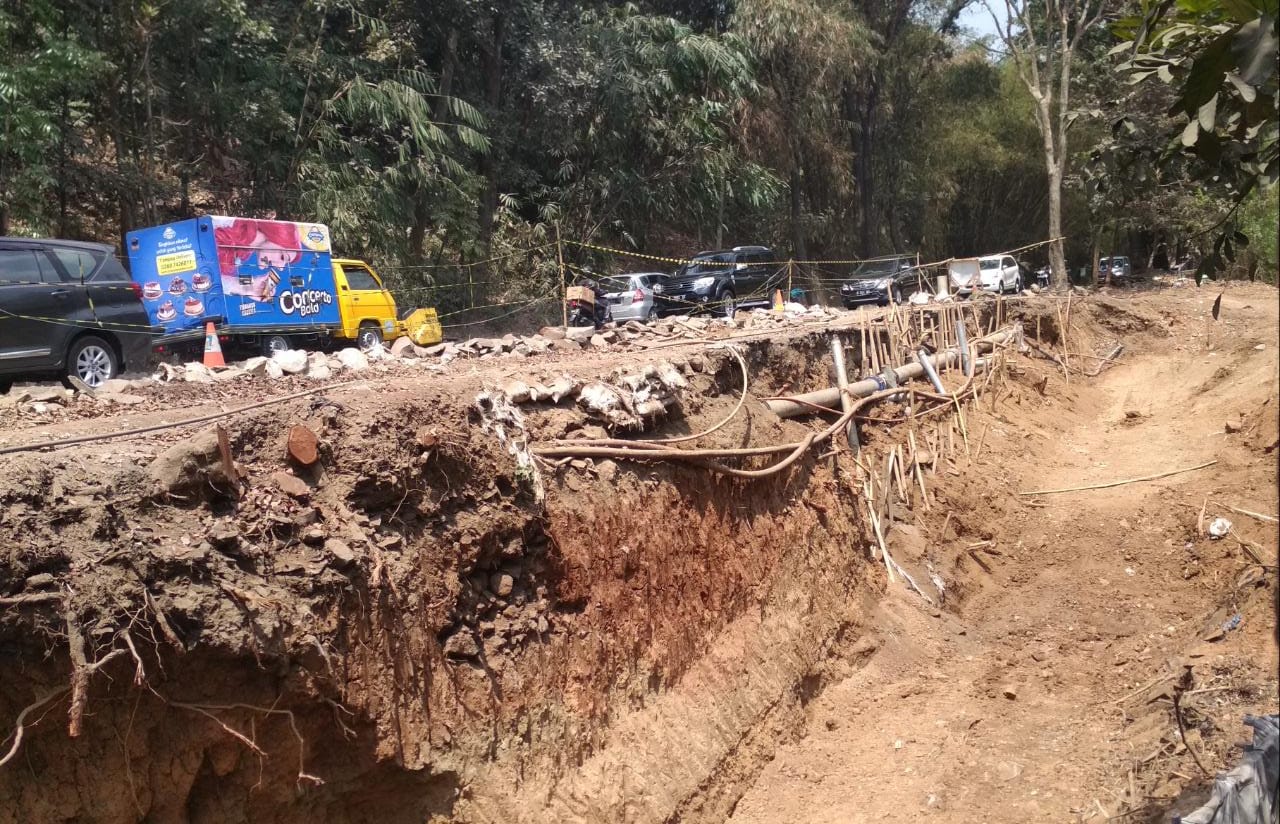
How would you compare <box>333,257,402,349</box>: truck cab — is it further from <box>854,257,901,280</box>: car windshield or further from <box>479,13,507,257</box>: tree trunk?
<box>854,257,901,280</box>: car windshield

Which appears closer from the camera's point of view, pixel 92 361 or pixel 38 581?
pixel 38 581

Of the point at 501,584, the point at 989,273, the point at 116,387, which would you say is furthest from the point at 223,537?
the point at 989,273

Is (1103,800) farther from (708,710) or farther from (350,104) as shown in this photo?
(350,104)

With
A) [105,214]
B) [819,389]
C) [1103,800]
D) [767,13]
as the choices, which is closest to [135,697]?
[1103,800]

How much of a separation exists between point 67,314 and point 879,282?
1685 centimetres

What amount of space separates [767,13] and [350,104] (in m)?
12.5

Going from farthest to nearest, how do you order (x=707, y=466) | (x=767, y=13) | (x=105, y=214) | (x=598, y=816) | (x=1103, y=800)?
(x=767, y=13)
(x=105, y=214)
(x=707, y=466)
(x=1103, y=800)
(x=598, y=816)

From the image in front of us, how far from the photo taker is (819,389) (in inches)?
423

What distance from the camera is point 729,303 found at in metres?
17.5

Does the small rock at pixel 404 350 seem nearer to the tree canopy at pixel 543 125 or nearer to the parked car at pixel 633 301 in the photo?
the tree canopy at pixel 543 125

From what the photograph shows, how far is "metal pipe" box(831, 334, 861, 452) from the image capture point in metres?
10.4

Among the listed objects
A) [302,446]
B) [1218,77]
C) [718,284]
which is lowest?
[302,446]

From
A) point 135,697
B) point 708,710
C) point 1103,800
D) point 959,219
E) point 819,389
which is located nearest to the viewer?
point 135,697

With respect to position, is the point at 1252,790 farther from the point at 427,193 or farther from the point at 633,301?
the point at 427,193
